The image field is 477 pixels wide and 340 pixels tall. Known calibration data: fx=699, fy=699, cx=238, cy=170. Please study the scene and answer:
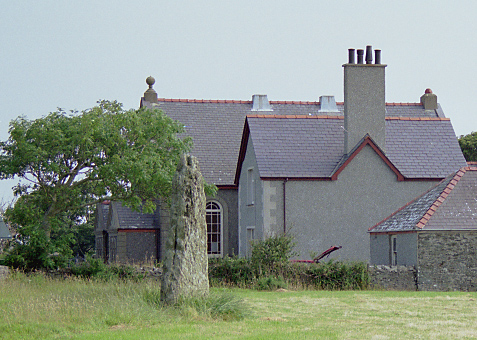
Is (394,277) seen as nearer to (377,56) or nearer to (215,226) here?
(377,56)

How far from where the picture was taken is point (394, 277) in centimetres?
2370

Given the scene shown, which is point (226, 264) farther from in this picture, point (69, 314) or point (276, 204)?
point (69, 314)

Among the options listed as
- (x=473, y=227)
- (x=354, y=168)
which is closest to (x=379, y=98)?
(x=354, y=168)

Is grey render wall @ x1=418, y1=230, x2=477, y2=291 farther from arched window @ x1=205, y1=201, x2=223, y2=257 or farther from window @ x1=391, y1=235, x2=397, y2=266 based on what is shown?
arched window @ x1=205, y1=201, x2=223, y2=257

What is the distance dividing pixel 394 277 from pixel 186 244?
34.0 ft

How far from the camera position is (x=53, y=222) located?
88.1 ft

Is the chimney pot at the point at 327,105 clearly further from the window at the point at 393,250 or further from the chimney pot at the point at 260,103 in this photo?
the window at the point at 393,250

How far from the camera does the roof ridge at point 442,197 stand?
23656mm

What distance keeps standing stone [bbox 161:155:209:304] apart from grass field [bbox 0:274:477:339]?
0.65 metres

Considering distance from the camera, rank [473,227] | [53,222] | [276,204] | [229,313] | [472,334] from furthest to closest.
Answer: [276,204], [53,222], [473,227], [229,313], [472,334]

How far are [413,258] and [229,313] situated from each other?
10.8m

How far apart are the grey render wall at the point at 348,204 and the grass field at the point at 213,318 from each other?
32.8 ft

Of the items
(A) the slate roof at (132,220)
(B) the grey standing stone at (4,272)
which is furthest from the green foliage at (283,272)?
(A) the slate roof at (132,220)

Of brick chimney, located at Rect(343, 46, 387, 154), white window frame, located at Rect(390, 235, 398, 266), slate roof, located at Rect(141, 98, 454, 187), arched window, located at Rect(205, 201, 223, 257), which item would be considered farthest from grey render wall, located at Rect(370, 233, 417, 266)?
arched window, located at Rect(205, 201, 223, 257)
